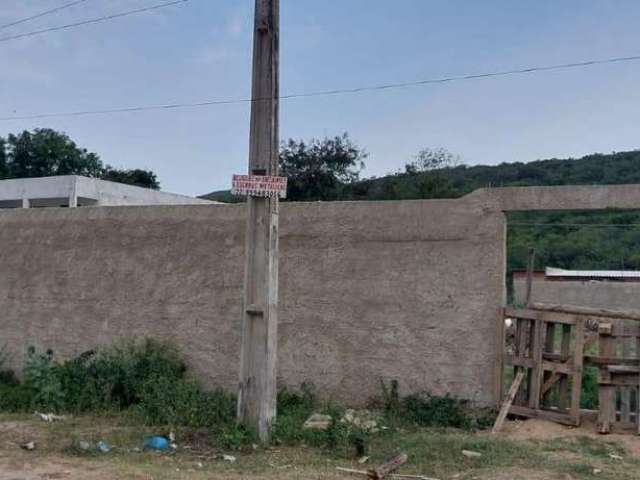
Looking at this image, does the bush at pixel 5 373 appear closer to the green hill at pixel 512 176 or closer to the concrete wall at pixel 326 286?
the concrete wall at pixel 326 286

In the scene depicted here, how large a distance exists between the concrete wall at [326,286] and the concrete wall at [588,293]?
20.4 meters

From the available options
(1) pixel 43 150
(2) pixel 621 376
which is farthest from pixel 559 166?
(2) pixel 621 376

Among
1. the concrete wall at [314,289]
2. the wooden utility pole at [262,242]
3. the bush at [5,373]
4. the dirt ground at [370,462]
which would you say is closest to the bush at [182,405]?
the dirt ground at [370,462]

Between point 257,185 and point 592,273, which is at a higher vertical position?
point 257,185

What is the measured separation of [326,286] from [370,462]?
2.96 meters

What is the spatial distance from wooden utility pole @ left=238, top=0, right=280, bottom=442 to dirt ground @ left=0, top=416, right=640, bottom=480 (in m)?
0.78

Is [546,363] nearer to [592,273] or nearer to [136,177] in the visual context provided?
[592,273]

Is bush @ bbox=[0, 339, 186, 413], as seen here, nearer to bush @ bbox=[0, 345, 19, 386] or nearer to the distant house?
bush @ bbox=[0, 345, 19, 386]

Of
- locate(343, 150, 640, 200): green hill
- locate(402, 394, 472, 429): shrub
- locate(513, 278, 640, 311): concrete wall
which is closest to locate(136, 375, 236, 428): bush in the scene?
locate(402, 394, 472, 429): shrub

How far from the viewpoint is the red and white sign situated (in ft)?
Answer: 25.4

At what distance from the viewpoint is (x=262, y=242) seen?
787 cm

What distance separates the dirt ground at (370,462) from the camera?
A: 6.43 metres

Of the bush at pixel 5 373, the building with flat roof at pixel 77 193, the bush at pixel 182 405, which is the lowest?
the bush at pixel 5 373

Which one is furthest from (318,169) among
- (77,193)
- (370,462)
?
(370,462)
